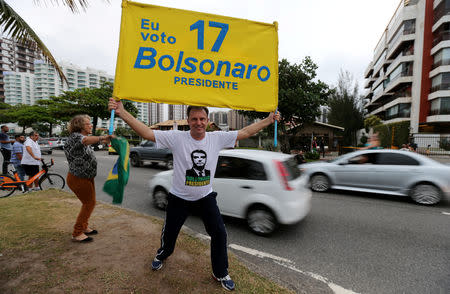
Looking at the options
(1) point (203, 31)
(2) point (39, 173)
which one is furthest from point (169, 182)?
(2) point (39, 173)

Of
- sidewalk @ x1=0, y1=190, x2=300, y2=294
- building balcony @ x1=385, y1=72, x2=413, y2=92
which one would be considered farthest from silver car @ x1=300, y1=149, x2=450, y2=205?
building balcony @ x1=385, y1=72, x2=413, y2=92

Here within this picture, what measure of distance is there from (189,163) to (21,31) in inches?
151

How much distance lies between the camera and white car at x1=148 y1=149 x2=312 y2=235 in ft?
12.3

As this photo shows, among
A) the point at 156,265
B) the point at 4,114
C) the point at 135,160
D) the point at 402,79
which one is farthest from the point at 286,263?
the point at 4,114

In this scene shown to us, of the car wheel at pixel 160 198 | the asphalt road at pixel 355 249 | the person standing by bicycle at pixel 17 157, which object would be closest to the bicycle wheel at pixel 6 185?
the person standing by bicycle at pixel 17 157

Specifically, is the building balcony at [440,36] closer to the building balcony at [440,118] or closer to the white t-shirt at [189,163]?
the building balcony at [440,118]

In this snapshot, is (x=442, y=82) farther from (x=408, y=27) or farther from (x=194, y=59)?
(x=194, y=59)

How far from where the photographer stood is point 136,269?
2494 millimetres

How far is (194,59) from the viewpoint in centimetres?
260

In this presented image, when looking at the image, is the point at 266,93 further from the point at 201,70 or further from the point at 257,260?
the point at 257,260

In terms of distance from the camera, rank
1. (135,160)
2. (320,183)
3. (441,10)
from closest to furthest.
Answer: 1. (320,183)
2. (135,160)
3. (441,10)

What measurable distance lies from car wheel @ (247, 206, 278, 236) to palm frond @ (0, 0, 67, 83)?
180 inches

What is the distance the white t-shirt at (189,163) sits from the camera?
2158 mm

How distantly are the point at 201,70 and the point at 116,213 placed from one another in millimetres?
3375
